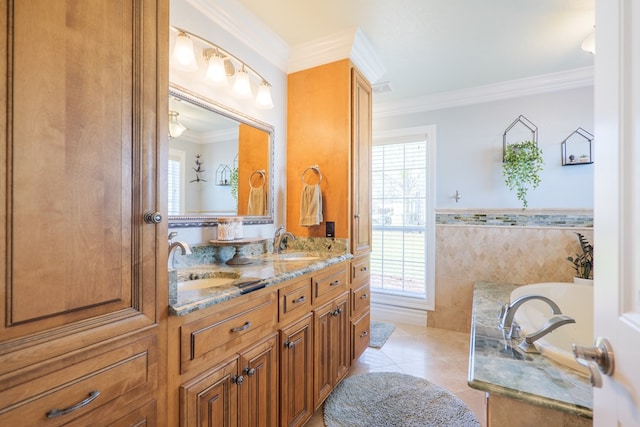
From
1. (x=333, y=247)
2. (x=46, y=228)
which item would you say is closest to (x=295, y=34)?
(x=333, y=247)

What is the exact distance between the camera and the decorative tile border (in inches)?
105

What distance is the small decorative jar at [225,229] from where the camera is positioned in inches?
67.9

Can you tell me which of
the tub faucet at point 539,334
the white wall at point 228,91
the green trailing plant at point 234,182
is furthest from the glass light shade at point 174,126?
the tub faucet at point 539,334

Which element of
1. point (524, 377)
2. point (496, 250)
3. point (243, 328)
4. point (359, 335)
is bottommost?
point (359, 335)

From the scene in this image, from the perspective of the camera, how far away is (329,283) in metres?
1.90

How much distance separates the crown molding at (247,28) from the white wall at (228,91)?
0.02 meters

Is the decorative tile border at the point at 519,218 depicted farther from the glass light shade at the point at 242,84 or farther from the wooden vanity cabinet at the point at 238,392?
the wooden vanity cabinet at the point at 238,392

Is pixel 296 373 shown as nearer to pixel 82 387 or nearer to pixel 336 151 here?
pixel 82 387

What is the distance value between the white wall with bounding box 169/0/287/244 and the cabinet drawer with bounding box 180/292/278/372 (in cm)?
65

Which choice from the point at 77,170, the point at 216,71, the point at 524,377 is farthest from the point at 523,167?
the point at 77,170

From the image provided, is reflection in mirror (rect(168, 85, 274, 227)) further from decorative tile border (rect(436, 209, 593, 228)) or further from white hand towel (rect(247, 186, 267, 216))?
decorative tile border (rect(436, 209, 593, 228))

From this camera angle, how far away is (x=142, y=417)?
0.86 m

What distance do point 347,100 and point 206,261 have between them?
1.54 meters

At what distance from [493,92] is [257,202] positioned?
8.69 feet
